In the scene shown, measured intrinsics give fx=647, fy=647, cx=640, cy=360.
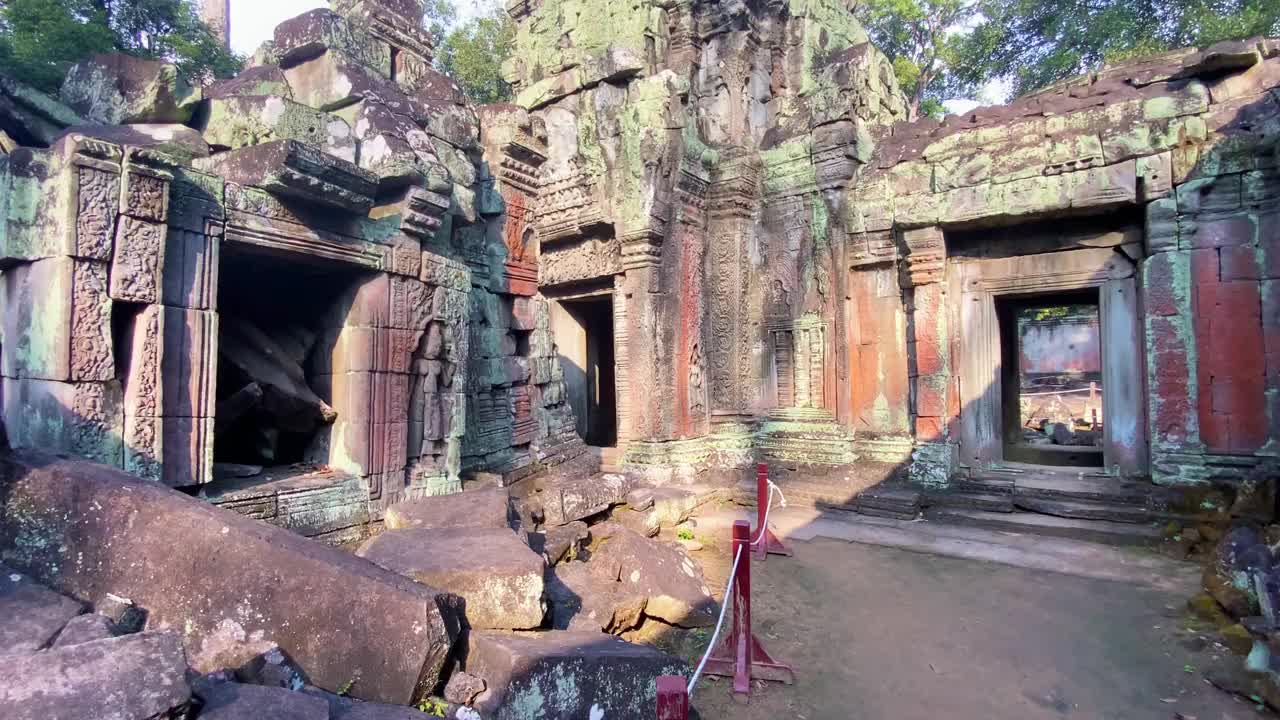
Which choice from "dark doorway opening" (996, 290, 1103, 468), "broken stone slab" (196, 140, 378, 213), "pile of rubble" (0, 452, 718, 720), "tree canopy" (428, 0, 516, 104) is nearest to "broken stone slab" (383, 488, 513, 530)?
"pile of rubble" (0, 452, 718, 720)

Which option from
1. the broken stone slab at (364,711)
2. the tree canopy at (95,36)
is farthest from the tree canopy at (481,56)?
the broken stone slab at (364,711)

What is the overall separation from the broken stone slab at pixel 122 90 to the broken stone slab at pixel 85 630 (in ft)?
12.2

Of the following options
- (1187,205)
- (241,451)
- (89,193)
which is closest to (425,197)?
(89,193)

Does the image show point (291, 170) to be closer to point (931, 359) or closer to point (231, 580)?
point (231, 580)

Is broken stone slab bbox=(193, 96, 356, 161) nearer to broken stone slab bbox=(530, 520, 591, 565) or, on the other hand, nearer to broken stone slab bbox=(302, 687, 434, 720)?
broken stone slab bbox=(530, 520, 591, 565)

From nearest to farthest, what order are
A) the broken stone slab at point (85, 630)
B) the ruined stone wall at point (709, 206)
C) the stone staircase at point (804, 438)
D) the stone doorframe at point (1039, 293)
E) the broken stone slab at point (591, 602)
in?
the broken stone slab at point (85, 630), the broken stone slab at point (591, 602), the stone doorframe at point (1039, 293), the stone staircase at point (804, 438), the ruined stone wall at point (709, 206)

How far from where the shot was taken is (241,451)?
17.7ft

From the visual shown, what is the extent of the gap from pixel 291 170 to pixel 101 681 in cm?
336

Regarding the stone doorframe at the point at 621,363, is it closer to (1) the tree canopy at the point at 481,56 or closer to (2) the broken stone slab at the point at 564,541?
(2) the broken stone slab at the point at 564,541

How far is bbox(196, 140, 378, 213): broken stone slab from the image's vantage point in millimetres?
4145

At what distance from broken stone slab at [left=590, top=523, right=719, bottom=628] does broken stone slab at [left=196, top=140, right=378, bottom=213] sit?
3.18 m

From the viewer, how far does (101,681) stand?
166 centimetres

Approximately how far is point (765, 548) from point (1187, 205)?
5.24 meters

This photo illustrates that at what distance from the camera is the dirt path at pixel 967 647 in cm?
314
